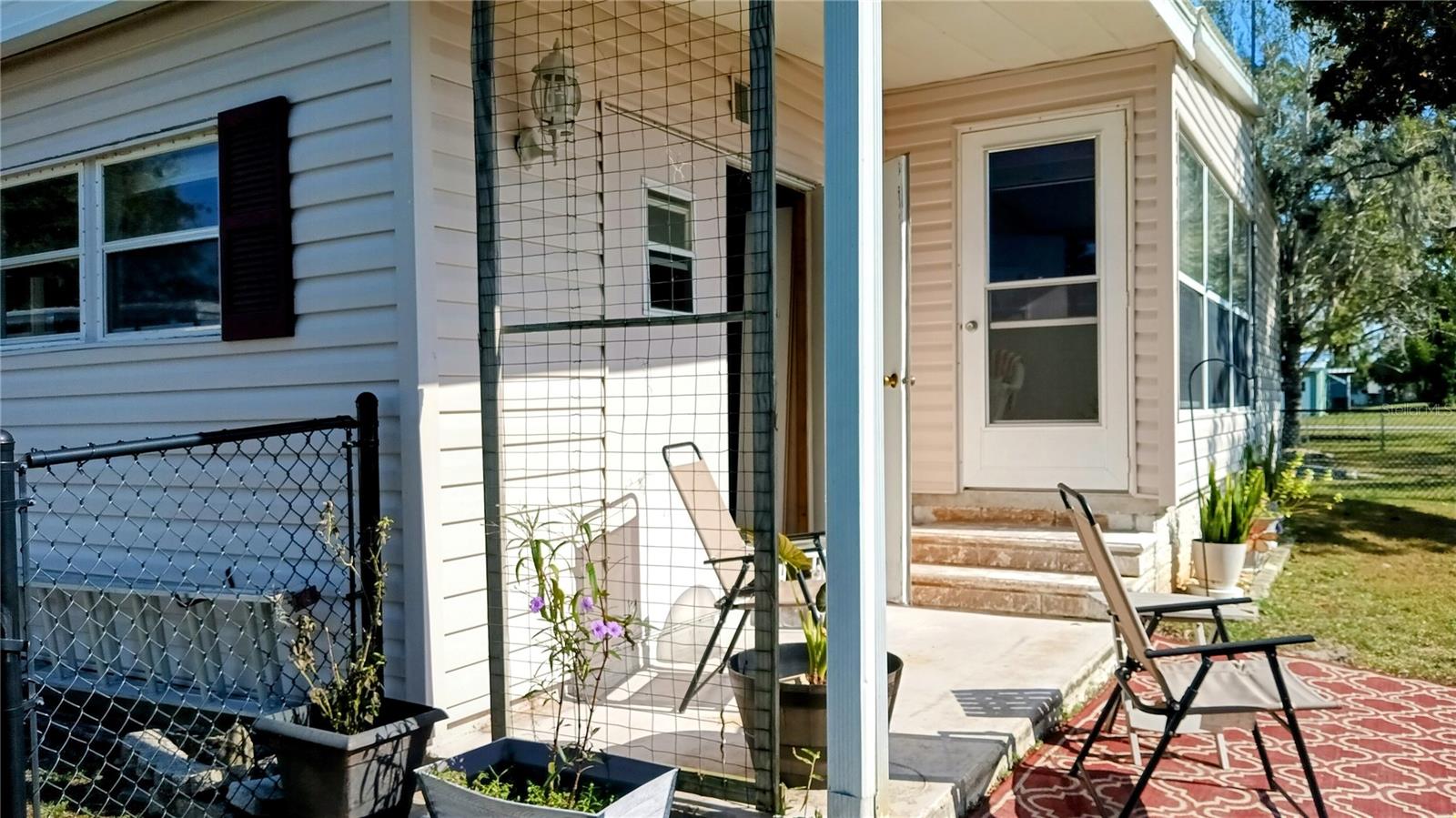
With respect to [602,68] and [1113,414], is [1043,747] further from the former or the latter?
[602,68]

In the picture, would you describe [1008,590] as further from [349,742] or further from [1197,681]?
[349,742]

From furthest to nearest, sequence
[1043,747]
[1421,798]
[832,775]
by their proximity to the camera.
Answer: [1043,747] < [1421,798] < [832,775]

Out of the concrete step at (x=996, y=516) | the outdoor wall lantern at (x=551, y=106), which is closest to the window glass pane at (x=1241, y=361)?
the concrete step at (x=996, y=516)

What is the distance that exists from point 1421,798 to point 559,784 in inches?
94.4

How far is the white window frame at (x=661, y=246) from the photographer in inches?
159

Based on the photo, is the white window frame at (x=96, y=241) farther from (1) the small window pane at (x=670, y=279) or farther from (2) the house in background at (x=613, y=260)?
(1) the small window pane at (x=670, y=279)

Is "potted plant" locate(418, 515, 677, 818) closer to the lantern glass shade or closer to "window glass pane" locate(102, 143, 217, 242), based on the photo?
the lantern glass shade

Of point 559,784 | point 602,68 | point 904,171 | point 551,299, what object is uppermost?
point 602,68

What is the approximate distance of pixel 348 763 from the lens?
264 centimetres

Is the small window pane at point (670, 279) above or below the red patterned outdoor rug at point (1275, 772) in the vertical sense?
above

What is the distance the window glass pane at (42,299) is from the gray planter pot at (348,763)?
2.85 metres

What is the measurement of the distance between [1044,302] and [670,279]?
206 cm

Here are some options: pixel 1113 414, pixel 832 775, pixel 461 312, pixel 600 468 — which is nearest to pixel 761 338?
pixel 832 775

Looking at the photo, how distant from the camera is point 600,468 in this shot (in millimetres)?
3943
